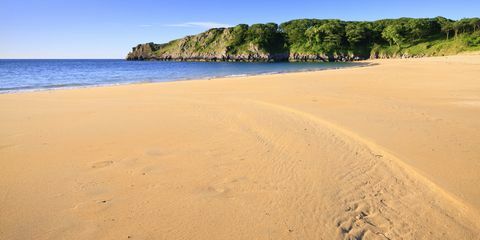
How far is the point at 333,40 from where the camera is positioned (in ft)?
332

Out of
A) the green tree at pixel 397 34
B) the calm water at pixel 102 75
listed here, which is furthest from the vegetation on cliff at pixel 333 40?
the calm water at pixel 102 75

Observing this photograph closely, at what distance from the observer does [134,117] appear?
365 inches

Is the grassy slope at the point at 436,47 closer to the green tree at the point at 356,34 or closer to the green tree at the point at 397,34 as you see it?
the green tree at the point at 397,34

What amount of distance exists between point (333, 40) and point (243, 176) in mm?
103650

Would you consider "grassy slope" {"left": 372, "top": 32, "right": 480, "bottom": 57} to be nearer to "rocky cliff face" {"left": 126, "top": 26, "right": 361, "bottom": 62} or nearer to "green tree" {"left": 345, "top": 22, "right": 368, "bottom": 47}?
"green tree" {"left": 345, "top": 22, "right": 368, "bottom": 47}

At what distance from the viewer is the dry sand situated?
11.5 ft

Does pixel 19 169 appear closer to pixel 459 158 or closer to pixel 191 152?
pixel 191 152

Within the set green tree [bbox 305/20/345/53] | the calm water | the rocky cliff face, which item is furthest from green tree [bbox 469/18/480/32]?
the calm water

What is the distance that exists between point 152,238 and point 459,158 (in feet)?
16.5

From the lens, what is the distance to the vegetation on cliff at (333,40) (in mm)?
84438

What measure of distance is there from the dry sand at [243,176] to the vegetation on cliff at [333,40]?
73799 mm

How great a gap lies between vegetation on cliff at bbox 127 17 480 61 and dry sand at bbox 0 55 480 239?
73.8 metres

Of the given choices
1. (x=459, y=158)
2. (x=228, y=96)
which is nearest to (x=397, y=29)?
(x=228, y=96)

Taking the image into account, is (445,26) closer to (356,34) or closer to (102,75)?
(356,34)
